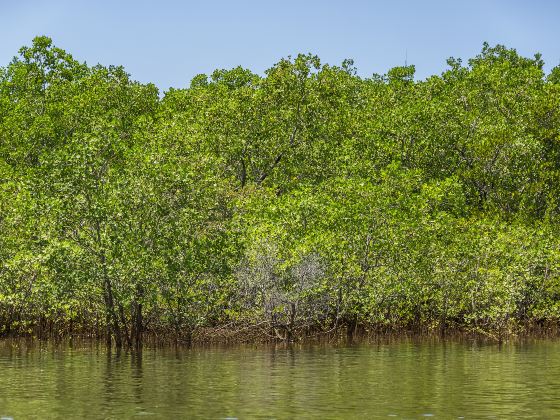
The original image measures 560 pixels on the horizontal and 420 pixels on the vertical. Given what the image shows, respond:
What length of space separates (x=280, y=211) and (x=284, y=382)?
21512 mm

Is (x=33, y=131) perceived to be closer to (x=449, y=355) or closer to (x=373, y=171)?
(x=373, y=171)

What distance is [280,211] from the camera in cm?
4931

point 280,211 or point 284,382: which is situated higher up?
point 280,211

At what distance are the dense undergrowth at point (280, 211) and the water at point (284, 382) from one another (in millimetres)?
3148

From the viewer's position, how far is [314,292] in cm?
4419

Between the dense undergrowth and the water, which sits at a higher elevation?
the dense undergrowth

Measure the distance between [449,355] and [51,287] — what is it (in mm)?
16998

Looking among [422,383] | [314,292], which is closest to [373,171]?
[314,292]

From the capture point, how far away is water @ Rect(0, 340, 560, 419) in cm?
2227

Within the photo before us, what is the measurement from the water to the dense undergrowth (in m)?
3.15

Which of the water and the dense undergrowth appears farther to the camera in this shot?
the dense undergrowth

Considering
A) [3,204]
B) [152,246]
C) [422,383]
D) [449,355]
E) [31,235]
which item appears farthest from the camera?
[3,204]

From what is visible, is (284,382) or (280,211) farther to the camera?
(280,211)

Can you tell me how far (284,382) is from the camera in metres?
28.4
